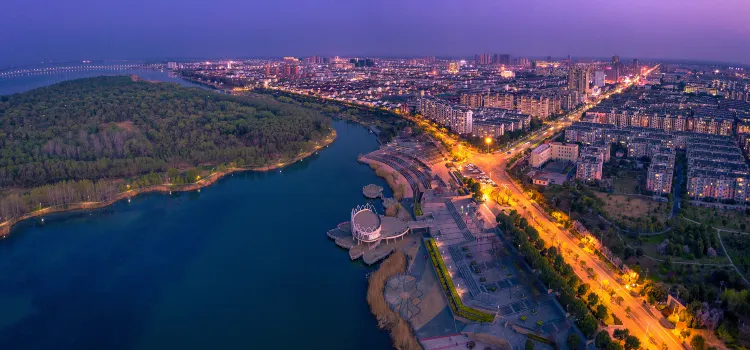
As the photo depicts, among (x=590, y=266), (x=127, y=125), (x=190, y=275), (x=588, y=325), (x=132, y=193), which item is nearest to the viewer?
(x=588, y=325)

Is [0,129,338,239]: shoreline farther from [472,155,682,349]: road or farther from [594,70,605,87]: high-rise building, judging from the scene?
[594,70,605,87]: high-rise building

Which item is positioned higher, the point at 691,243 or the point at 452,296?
the point at 691,243

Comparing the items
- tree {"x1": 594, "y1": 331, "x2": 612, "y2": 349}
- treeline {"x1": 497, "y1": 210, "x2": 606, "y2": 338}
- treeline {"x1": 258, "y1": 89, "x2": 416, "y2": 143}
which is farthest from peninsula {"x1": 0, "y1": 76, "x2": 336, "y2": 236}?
tree {"x1": 594, "y1": 331, "x2": 612, "y2": 349}

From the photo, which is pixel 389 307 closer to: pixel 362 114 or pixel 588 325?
pixel 588 325

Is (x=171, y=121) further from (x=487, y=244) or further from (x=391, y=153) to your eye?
Answer: (x=487, y=244)

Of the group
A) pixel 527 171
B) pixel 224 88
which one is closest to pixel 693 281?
pixel 527 171

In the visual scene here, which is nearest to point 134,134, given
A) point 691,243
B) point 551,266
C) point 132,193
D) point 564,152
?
point 132,193
